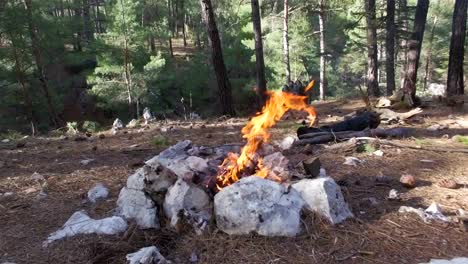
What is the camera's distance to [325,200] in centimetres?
311

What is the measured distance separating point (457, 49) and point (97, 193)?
10.5 metres

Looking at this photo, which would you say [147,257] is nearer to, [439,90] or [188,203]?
[188,203]

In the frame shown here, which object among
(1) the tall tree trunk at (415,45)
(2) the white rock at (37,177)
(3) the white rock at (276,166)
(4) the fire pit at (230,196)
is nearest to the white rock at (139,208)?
(4) the fire pit at (230,196)

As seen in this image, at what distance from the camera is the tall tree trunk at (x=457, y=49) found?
1050cm

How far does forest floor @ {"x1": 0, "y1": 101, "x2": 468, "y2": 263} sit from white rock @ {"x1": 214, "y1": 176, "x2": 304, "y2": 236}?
0.24ft

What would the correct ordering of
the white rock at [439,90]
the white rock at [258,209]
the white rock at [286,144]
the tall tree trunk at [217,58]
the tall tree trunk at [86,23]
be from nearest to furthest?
the white rock at [258,209] → the white rock at [286,144] → the tall tree trunk at [217,58] → the white rock at [439,90] → the tall tree trunk at [86,23]

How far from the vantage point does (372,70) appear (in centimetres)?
1448

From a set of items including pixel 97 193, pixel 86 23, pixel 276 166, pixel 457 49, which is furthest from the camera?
pixel 86 23

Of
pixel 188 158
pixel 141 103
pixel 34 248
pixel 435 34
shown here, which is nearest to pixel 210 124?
pixel 188 158

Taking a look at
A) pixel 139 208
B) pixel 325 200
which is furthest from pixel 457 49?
pixel 139 208

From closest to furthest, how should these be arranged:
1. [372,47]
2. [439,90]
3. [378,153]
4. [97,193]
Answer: [97,193] → [378,153] → [439,90] → [372,47]

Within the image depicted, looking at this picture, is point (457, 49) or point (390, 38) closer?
point (457, 49)

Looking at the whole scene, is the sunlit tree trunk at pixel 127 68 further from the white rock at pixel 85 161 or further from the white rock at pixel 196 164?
the white rock at pixel 196 164

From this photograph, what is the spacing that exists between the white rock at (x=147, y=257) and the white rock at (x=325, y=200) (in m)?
1.19
